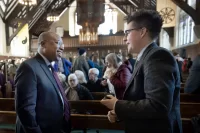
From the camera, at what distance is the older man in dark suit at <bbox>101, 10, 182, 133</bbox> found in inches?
40.2

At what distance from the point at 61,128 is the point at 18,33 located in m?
13.6

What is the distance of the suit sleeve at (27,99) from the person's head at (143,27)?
798 millimetres

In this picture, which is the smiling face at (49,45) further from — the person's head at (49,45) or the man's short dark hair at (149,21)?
the man's short dark hair at (149,21)

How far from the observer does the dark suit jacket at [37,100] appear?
150 cm

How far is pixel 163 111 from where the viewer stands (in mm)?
1027

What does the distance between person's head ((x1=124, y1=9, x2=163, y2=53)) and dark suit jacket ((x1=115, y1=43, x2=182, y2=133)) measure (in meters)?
0.05

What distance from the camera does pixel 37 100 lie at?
1.59 metres

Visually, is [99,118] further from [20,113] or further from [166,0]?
[166,0]

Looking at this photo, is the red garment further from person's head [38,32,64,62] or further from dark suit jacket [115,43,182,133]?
dark suit jacket [115,43,182,133]

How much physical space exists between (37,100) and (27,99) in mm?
112

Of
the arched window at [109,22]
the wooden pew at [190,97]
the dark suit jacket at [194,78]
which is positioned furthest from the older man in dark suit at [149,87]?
the arched window at [109,22]

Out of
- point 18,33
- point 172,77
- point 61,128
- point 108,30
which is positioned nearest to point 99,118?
point 61,128

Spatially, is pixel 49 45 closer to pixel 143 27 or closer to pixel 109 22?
pixel 143 27

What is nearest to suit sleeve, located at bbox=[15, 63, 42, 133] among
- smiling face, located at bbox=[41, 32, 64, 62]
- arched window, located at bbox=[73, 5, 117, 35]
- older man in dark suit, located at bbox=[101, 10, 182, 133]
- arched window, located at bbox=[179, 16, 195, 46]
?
smiling face, located at bbox=[41, 32, 64, 62]
